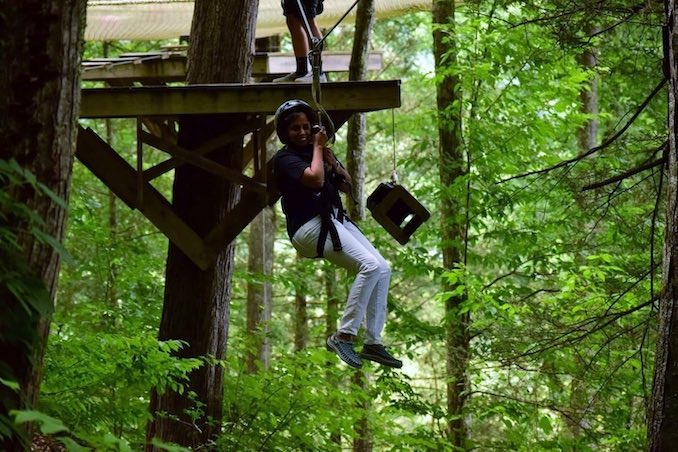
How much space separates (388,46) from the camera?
18.7 meters

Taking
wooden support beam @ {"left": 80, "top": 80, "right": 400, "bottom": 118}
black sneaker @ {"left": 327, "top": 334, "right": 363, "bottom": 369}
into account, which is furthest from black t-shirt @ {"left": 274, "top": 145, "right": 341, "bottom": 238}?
wooden support beam @ {"left": 80, "top": 80, "right": 400, "bottom": 118}

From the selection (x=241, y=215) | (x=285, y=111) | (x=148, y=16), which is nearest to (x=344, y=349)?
(x=285, y=111)

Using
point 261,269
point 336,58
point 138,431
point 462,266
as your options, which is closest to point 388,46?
point 261,269

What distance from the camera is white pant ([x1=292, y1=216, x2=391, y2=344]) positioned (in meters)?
5.70

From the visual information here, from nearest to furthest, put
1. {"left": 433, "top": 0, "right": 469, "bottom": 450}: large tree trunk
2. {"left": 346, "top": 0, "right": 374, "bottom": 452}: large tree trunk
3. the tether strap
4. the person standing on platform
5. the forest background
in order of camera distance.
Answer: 1. the tether strap
2. the forest background
3. the person standing on platform
4. {"left": 433, "top": 0, "right": 469, "bottom": 450}: large tree trunk
5. {"left": 346, "top": 0, "right": 374, "bottom": 452}: large tree trunk

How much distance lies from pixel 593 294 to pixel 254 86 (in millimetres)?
3793

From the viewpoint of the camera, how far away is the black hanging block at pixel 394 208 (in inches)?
243

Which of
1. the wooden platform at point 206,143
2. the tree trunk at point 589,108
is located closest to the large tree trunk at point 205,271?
the wooden platform at point 206,143

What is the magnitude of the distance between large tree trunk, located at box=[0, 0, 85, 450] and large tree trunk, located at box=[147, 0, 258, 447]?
139 inches

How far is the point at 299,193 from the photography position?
19.1 feet

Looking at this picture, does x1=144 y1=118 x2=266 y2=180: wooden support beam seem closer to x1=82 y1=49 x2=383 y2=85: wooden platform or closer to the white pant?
the white pant

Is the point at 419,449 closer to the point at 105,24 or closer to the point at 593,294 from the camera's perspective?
the point at 593,294

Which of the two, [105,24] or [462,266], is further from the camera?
[105,24]

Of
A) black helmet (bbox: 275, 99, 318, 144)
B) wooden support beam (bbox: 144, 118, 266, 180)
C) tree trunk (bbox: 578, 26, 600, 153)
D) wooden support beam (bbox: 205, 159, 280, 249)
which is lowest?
wooden support beam (bbox: 205, 159, 280, 249)
